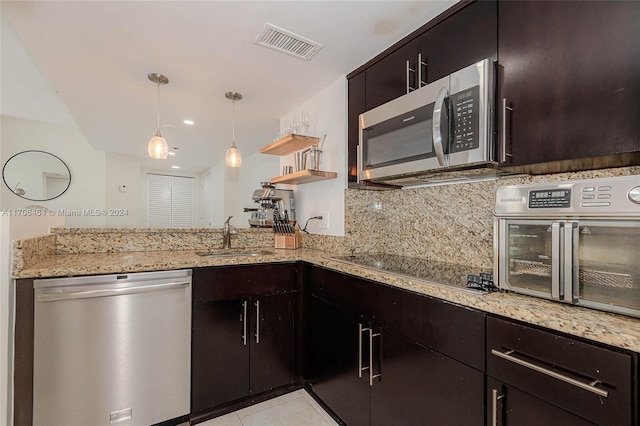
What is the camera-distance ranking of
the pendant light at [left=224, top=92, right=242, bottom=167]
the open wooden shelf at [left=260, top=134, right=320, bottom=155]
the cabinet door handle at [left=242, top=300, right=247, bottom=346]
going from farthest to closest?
the pendant light at [left=224, top=92, right=242, bottom=167]
the open wooden shelf at [left=260, top=134, right=320, bottom=155]
the cabinet door handle at [left=242, top=300, right=247, bottom=346]

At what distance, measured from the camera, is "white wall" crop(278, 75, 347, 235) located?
2.29 m

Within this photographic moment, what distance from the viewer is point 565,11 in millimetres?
1025

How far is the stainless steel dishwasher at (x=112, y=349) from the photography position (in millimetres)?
1471

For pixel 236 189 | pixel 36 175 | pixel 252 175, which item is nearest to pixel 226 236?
pixel 252 175

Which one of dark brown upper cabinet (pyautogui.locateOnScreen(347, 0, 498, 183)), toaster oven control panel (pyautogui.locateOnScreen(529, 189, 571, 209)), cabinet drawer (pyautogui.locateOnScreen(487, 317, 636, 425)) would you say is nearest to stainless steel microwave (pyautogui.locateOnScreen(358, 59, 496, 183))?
dark brown upper cabinet (pyautogui.locateOnScreen(347, 0, 498, 183))

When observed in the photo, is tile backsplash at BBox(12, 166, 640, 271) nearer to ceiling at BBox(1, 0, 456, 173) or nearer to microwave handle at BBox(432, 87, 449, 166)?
microwave handle at BBox(432, 87, 449, 166)

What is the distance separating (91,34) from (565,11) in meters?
2.40

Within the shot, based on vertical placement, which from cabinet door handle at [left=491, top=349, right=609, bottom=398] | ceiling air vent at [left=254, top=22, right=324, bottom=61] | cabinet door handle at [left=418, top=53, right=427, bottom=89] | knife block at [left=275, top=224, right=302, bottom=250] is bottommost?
cabinet door handle at [left=491, top=349, right=609, bottom=398]

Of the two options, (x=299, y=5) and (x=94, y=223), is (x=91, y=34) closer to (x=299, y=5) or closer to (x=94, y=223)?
(x=299, y=5)

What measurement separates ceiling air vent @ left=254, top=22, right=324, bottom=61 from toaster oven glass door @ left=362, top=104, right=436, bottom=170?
0.65 m

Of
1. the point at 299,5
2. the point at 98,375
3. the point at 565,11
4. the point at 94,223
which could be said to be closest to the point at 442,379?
the point at 565,11

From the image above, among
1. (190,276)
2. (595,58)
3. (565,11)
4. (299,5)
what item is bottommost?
(190,276)

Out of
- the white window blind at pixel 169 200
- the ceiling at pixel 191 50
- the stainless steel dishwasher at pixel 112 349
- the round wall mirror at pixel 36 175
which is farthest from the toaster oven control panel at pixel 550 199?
the white window blind at pixel 169 200

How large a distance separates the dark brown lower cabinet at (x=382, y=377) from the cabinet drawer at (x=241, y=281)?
0.85ft
